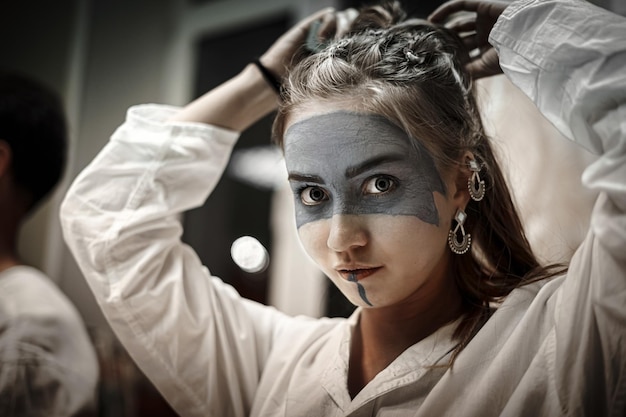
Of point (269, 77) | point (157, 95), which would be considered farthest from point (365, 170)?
point (157, 95)

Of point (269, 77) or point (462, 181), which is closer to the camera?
point (462, 181)

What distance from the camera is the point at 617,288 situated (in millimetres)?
512

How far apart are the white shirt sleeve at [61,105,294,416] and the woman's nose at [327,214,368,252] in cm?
24

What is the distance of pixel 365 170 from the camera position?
59 centimetres

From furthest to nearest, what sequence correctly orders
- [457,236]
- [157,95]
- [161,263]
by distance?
[157,95] → [161,263] → [457,236]

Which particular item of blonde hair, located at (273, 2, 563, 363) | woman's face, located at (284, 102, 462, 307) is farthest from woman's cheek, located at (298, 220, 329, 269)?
blonde hair, located at (273, 2, 563, 363)

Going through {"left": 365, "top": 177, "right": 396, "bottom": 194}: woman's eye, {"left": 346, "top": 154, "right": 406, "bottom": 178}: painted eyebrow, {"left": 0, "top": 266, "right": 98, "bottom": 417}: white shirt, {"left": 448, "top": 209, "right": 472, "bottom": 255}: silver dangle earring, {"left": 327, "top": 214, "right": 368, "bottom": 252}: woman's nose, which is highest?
{"left": 346, "top": 154, "right": 406, "bottom": 178}: painted eyebrow

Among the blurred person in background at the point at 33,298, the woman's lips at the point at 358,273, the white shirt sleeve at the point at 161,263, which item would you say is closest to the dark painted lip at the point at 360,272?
the woman's lips at the point at 358,273

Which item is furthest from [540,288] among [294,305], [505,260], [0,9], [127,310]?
[0,9]

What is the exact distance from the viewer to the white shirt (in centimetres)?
75

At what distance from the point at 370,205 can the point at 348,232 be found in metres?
0.03

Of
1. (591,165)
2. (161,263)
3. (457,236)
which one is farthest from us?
(161,263)

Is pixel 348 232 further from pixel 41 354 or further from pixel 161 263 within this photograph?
pixel 41 354

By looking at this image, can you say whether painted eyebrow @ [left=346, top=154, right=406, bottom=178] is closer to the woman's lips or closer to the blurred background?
the woman's lips
